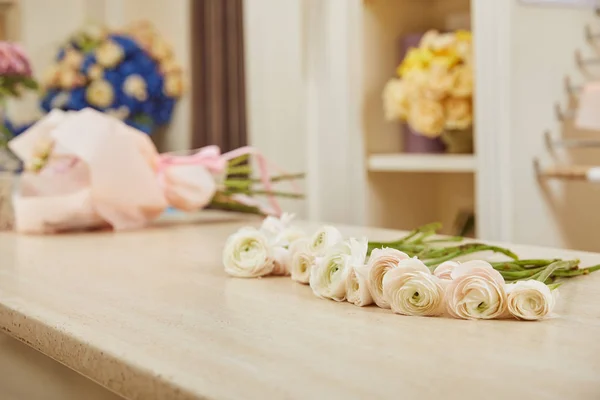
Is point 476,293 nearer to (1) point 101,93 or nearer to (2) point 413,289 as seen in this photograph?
(2) point 413,289

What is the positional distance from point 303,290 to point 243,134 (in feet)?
6.05

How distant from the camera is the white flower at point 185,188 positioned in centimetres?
151

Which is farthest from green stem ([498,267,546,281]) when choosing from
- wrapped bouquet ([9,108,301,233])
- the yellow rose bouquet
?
the yellow rose bouquet

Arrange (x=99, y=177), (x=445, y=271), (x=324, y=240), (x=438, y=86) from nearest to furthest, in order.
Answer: (x=445, y=271), (x=324, y=240), (x=99, y=177), (x=438, y=86)

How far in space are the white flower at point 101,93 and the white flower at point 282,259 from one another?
2222 millimetres

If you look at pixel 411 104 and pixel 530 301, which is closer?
pixel 530 301

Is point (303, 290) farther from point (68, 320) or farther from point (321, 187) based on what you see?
point (321, 187)

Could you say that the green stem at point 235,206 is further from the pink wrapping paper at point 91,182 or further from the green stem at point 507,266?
the green stem at point 507,266

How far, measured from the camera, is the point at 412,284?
2.31 ft

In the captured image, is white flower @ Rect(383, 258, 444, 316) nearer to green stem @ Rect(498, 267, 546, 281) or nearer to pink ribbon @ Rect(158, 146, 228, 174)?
green stem @ Rect(498, 267, 546, 281)

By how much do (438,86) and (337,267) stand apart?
1.22m

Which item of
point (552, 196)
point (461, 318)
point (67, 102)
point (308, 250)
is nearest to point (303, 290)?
point (308, 250)

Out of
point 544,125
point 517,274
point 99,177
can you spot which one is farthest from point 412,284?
point 544,125

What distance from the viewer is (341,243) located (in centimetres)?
78
